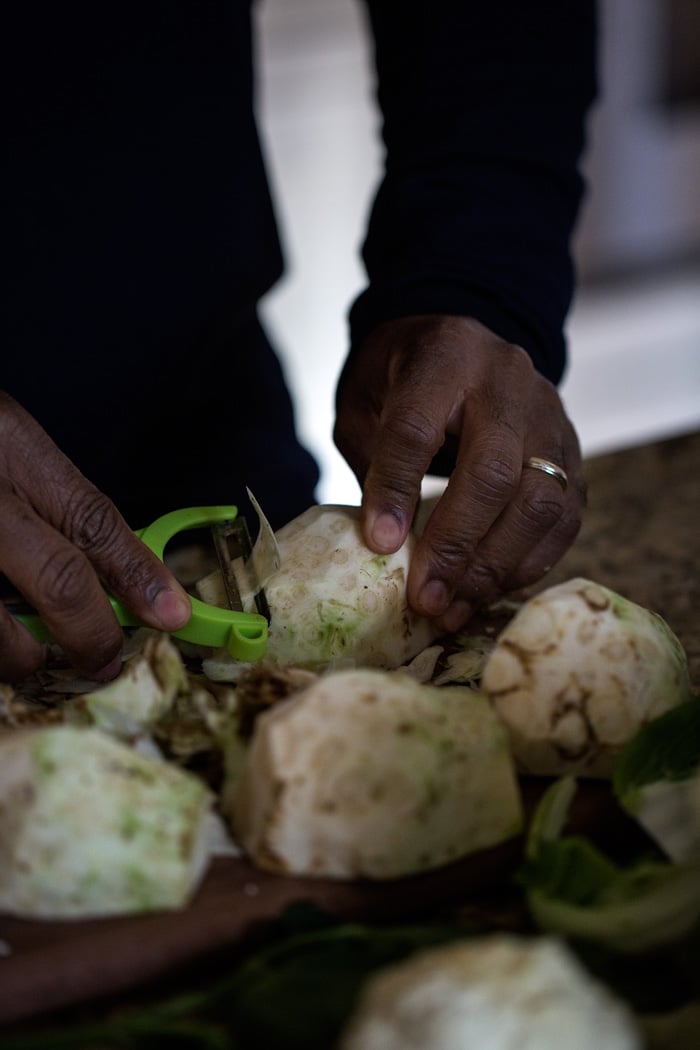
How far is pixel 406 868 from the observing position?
0.70 meters

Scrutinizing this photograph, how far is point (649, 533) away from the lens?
1465mm

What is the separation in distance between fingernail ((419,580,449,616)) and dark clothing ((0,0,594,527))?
0.94 ft

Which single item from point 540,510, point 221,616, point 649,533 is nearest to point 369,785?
point 221,616

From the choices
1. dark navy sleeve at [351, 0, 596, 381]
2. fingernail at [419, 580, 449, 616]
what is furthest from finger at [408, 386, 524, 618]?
dark navy sleeve at [351, 0, 596, 381]

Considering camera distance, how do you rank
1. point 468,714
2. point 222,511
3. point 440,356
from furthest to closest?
point 440,356
point 222,511
point 468,714

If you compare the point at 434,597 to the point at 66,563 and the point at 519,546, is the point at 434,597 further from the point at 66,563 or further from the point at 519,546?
the point at 66,563

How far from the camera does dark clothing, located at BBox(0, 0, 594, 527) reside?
1299mm

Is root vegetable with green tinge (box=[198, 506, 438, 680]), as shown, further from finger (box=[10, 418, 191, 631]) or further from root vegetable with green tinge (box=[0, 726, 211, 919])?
root vegetable with green tinge (box=[0, 726, 211, 919])

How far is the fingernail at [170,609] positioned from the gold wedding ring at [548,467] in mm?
412

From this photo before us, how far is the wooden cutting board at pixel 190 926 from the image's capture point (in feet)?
2.10

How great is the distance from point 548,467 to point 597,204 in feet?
12.1

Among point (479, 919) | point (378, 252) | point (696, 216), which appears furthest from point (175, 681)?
point (696, 216)

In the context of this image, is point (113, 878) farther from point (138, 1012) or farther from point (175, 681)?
point (175, 681)

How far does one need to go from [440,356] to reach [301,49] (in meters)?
3.26
